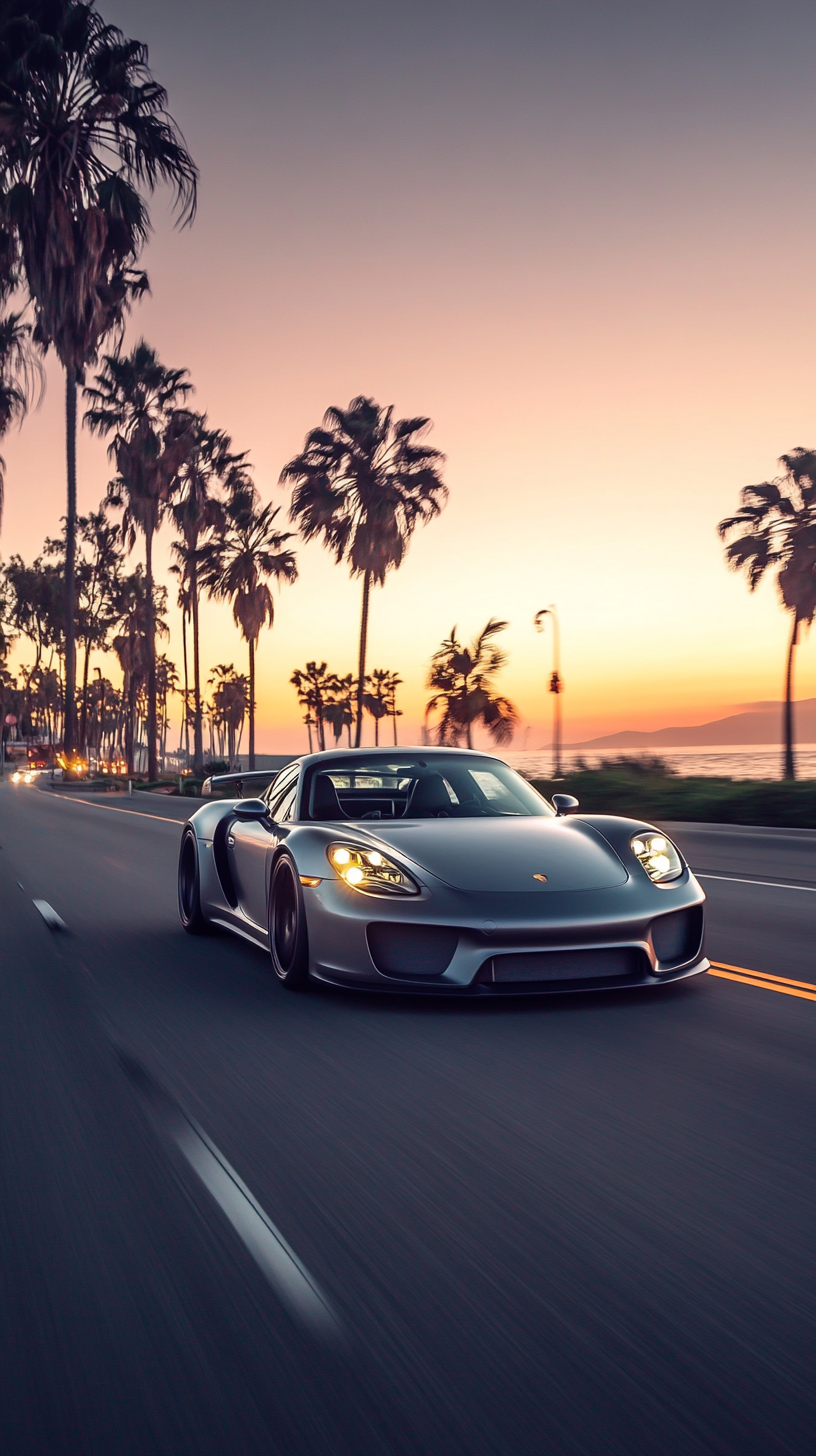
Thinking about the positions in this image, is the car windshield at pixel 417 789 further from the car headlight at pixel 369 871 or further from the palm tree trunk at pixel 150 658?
the palm tree trunk at pixel 150 658

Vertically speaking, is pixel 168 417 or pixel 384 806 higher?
pixel 168 417

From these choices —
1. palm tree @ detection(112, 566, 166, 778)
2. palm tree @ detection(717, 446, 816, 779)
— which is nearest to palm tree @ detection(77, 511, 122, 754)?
palm tree @ detection(112, 566, 166, 778)

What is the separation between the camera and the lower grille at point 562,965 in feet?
18.9

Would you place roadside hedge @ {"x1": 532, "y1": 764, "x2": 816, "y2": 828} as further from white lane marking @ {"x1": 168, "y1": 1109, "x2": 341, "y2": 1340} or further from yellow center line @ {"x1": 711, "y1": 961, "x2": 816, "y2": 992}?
white lane marking @ {"x1": 168, "y1": 1109, "x2": 341, "y2": 1340}

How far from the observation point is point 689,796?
22.4m

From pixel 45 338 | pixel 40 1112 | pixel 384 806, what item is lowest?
pixel 40 1112

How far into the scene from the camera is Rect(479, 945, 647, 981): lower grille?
5773 mm

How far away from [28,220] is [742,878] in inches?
1215

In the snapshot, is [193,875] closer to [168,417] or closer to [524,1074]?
[524,1074]

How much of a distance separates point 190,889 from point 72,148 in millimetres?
31706

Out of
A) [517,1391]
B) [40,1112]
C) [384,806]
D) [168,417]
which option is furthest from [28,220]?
[517,1391]

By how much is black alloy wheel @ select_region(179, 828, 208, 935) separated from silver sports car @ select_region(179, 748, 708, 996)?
1.32 metres

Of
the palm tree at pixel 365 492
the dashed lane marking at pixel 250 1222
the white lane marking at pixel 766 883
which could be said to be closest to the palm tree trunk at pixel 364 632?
Result: the palm tree at pixel 365 492

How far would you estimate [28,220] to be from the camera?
117 feet
